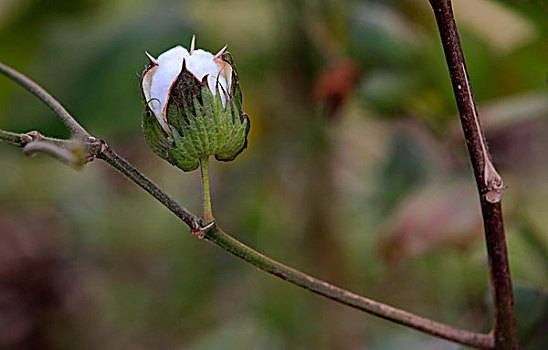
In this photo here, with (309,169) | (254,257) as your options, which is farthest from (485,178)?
(309,169)

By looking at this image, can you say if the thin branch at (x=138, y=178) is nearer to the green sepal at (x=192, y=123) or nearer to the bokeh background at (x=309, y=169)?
the green sepal at (x=192, y=123)

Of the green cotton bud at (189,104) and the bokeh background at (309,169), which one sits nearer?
the green cotton bud at (189,104)

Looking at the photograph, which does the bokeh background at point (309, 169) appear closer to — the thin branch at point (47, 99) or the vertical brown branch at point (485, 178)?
the vertical brown branch at point (485, 178)

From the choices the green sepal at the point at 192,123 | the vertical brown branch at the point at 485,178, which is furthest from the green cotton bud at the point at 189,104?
the vertical brown branch at the point at 485,178

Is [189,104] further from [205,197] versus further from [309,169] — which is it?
[309,169]

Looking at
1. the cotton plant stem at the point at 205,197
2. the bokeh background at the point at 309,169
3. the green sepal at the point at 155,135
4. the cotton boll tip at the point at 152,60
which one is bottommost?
the cotton plant stem at the point at 205,197

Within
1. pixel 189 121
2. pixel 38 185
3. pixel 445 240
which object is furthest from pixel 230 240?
pixel 38 185

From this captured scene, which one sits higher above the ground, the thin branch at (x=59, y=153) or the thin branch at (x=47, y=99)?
the thin branch at (x=47, y=99)
